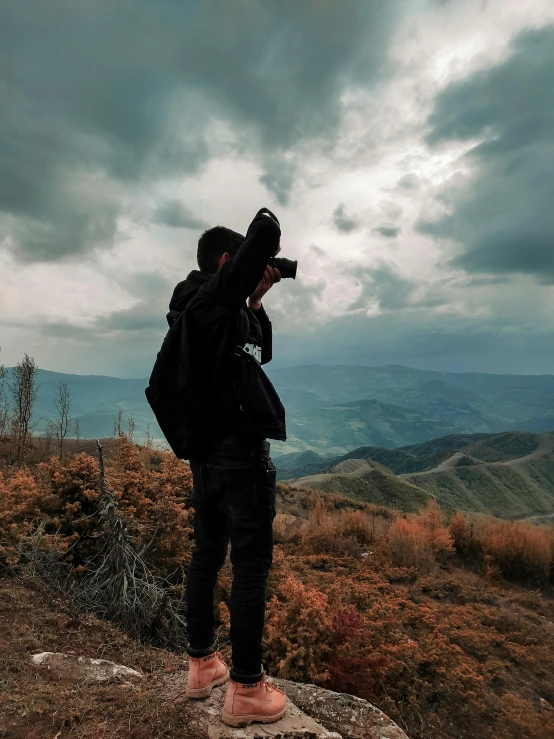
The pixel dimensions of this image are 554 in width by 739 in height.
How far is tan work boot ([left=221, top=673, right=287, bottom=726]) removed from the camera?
2.08 meters

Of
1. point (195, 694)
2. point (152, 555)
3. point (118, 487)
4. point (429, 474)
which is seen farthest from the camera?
point (429, 474)

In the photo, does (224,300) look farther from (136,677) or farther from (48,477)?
(48,477)

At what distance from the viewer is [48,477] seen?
19.1 feet

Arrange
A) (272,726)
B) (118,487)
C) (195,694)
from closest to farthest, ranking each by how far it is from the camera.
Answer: (272,726), (195,694), (118,487)

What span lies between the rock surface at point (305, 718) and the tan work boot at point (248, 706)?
4cm

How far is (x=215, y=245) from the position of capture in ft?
7.74

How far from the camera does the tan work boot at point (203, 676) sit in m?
2.32

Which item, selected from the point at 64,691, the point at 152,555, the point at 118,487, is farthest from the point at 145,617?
the point at 118,487

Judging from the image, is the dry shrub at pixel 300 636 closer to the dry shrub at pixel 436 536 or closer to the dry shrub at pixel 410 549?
the dry shrub at pixel 410 549

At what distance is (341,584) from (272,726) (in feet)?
13.7

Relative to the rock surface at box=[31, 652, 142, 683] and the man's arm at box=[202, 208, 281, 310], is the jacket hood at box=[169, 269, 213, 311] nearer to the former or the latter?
the man's arm at box=[202, 208, 281, 310]

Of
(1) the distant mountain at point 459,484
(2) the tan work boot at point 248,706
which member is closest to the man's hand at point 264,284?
(2) the tan work boot at point 248,706

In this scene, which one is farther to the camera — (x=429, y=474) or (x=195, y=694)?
(x=429, y=474)

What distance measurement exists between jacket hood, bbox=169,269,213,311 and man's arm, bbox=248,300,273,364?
342 mm
